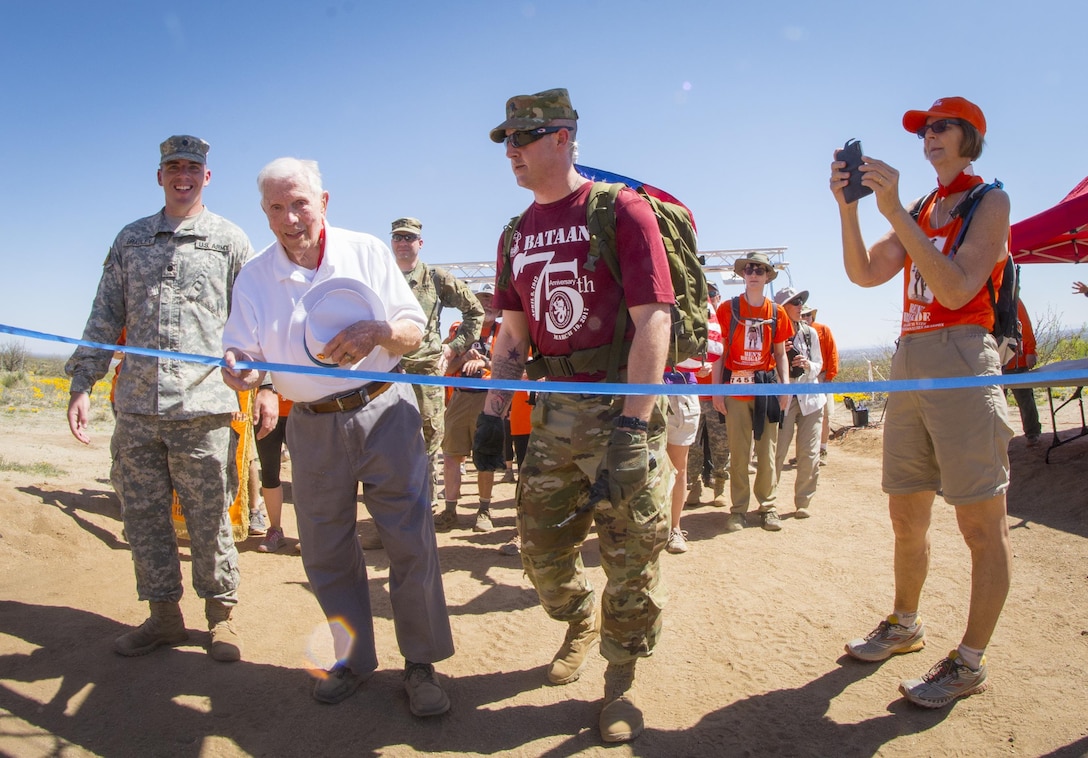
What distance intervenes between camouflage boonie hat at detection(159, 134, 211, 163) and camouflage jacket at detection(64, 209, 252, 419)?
1.00 ft

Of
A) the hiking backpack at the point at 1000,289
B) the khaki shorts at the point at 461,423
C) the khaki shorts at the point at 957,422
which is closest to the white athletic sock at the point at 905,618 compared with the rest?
the khaki shorts at the point at 957,422

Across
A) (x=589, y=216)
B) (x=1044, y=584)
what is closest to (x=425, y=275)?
(x=589, y=216)

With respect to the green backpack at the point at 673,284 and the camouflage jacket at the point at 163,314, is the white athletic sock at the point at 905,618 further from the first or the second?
the camouflage jacket at the point at 163,314

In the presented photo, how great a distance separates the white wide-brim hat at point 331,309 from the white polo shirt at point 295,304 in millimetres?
34

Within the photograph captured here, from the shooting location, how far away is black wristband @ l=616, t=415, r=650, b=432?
8.17ft

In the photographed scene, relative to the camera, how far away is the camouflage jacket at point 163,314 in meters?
3.37

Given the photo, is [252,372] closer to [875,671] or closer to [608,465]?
[608,465]

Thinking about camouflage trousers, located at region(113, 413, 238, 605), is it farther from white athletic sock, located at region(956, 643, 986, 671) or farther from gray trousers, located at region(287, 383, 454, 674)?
white athletic sock, located at region(956, 643, 986, 671)

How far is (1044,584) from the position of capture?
14.3ft

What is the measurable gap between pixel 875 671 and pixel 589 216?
2460 mm

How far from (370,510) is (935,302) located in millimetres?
2540

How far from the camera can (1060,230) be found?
7805mm

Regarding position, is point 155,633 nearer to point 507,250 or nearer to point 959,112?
point 507,250

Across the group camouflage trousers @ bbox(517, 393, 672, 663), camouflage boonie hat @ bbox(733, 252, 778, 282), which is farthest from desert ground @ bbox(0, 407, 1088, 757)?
camouflage boonie hat @ bbox(733, 252, 778, 282)
